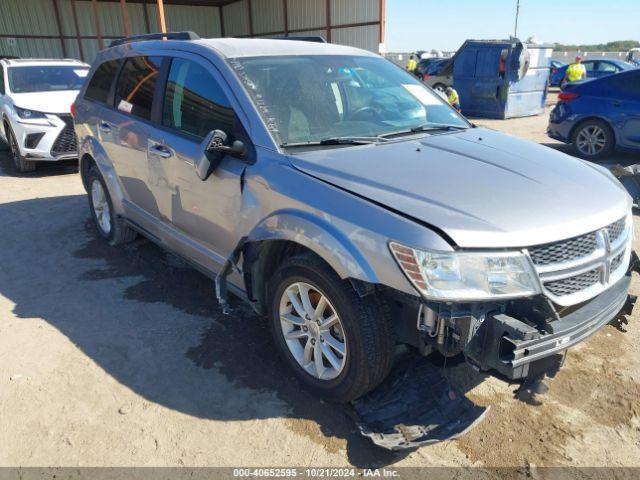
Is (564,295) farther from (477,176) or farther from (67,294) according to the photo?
(67,294)

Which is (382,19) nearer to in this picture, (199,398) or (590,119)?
(590,119)

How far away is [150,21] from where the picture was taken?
76.1 ft

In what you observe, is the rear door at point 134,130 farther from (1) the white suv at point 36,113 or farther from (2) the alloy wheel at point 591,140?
(2) the alloy wheel at point 591,140

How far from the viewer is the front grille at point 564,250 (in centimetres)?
225

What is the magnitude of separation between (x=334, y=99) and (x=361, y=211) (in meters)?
1.25

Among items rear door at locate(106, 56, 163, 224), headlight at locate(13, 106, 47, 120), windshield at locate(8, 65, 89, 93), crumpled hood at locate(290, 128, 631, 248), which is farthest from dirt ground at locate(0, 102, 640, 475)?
windshield at locate(8, 65, 89, 93)

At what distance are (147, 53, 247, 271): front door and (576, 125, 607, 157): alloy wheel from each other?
25.5 ft

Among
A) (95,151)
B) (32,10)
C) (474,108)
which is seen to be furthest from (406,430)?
(32,10)

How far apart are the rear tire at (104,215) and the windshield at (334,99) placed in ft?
7.68

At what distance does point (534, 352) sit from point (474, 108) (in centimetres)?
1410

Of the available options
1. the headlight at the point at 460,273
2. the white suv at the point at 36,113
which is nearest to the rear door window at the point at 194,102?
the headlight at the point at 460,273

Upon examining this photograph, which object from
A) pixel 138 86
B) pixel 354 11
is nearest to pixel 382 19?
pixel 354 11

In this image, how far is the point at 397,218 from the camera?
2248mm

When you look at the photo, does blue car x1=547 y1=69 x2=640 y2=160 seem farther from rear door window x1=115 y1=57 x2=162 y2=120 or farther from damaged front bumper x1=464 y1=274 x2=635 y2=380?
rear door window x1=115 y1=57 x2=162 y2=120
